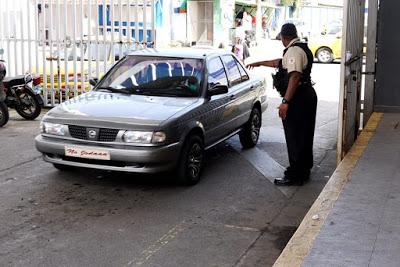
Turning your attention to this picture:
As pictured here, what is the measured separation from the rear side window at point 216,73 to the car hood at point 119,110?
601 millimetres

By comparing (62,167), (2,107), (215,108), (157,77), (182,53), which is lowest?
(62,167)

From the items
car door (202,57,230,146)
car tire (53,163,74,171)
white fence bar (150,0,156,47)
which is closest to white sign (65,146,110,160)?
car tire (53,163,74,171)

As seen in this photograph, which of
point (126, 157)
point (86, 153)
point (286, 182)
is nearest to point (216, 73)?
point (286, 182)

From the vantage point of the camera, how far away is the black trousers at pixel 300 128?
6.66 m

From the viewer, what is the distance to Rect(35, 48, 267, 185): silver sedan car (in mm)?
6215

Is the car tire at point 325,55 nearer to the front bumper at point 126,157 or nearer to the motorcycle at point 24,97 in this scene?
the motorcycle at point 24,97

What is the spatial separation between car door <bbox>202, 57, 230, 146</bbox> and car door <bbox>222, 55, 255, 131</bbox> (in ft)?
0.58

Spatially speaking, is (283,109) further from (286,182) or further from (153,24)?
(153,24)

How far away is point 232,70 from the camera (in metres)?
8.45

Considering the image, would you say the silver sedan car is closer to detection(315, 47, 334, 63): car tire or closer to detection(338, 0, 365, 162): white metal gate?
detection(338, 0, 365, 162): white metal gate

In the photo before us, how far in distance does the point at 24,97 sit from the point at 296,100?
6.29 m

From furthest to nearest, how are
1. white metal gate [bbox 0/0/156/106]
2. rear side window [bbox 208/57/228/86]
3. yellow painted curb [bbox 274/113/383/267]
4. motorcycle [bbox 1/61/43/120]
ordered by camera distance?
white metal gate [bbox 0/0/156/106]
motorcycle [bbox 1/61/43/120]
rear side window [bbox 208/57/228/86]
yellow painted curb [bbox 274/113/383/267]

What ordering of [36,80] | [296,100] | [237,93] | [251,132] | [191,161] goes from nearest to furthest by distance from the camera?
[296,100] < [191,161] < [237,93] < [251,132] < [36,80]

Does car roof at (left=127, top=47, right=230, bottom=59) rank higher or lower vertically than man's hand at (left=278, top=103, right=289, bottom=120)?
higher
